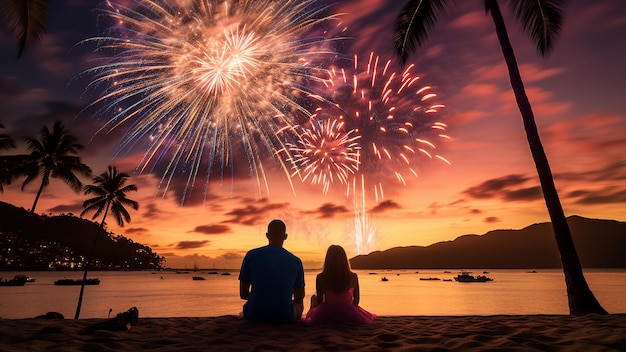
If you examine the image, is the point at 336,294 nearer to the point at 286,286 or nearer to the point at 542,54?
the point at 286,286

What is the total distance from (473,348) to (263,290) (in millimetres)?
3070

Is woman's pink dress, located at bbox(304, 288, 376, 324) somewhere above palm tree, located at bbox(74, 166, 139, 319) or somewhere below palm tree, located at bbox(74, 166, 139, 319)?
below

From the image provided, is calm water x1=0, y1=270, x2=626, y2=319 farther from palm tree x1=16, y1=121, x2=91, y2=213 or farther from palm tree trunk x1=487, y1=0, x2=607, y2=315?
palm tree trunk x1=487, y1=0, x2=607, y2=315

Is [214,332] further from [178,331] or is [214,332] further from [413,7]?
[413,7]

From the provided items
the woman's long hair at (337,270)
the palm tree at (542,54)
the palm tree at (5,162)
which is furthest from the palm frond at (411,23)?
the palm tree at (5,162)

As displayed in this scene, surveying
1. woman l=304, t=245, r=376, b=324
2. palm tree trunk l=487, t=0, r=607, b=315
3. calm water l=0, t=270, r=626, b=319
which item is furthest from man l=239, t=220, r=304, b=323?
calm water l=0, t=270, r=626, b=319

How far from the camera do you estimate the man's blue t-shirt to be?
614 centimetres

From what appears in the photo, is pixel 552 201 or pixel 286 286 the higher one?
pixel 552 201

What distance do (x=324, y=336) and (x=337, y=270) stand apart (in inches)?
54.8

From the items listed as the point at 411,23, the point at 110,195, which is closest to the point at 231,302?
the point at 110,195

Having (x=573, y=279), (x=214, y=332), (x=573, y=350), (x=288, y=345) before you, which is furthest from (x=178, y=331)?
(x=573, y=279)

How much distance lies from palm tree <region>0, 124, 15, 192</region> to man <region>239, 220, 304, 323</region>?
107 ft

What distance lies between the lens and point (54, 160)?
116 feet

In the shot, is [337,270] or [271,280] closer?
[271,280]
